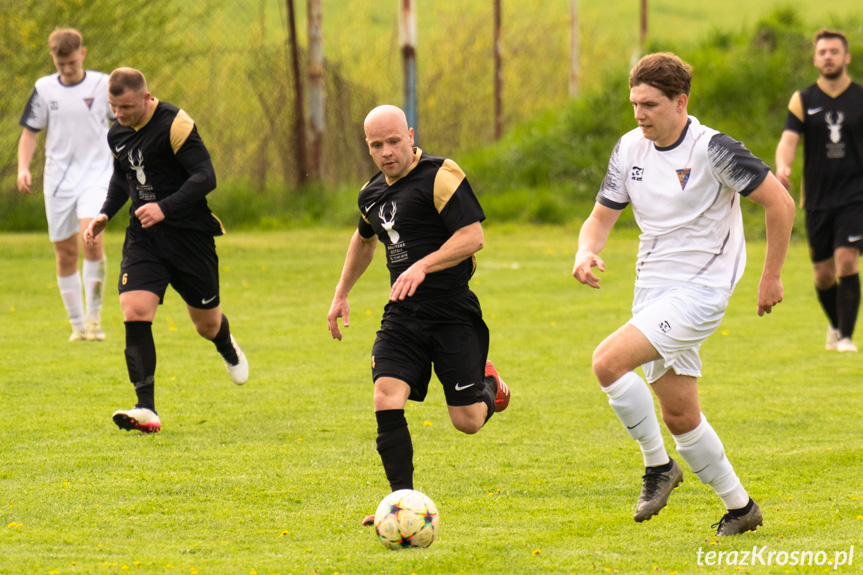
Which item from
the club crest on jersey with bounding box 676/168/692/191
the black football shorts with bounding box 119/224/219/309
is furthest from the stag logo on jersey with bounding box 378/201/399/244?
the black football shorts with bounding box 119/224/219/309

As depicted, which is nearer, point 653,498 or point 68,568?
point 68,568

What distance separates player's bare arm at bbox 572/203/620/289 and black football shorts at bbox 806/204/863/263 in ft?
15.5

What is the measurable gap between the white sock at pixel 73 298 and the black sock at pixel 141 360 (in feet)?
10.8

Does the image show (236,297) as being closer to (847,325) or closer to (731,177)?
(847,325)

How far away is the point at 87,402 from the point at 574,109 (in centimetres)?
1648

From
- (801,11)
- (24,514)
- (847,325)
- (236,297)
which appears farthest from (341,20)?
(24,514)

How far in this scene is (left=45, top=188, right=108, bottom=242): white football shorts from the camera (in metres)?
9.45

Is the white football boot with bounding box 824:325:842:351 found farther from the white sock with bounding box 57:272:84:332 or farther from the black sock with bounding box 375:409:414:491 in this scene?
the white sock with bounding box 57:272:84:332

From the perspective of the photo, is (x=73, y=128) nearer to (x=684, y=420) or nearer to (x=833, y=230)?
(x=833, y=230)

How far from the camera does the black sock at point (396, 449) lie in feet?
15.4

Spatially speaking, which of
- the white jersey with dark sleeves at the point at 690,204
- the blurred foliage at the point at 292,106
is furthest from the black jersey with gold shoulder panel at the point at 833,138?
the blurred foliage at the point at 292,106

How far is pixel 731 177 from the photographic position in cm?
450

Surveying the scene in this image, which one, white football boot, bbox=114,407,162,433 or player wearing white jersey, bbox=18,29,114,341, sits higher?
player wearing white jersey, bbox=18,29,114,341

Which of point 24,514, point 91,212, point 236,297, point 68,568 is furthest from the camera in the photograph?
point 236,297
